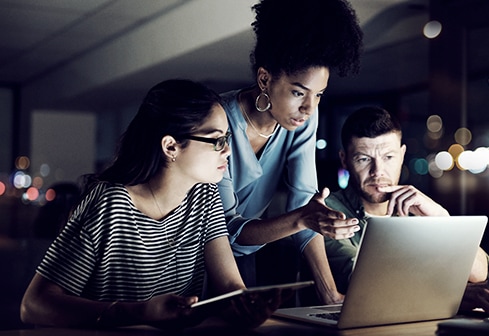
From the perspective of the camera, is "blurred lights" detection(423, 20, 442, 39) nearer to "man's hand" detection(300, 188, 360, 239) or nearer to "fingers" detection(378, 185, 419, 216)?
"fingers" detection(378, 185, 419, 216)

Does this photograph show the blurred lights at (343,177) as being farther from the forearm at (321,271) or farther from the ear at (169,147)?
the ear at (169,147)

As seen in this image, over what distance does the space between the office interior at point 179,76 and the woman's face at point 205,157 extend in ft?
3.39

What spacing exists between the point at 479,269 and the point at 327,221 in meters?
0.70

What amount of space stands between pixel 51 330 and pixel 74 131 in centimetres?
747

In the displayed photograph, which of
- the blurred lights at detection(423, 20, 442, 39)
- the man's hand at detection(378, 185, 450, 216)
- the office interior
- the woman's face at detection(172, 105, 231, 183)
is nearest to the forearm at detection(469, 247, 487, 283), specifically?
the man's hand at detection(378, 185, 450, 216)

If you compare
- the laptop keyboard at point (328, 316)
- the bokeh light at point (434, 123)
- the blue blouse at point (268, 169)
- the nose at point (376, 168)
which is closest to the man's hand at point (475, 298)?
the laptop keyboard at point (328, 316)

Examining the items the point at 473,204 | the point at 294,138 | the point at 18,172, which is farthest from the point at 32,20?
the point at 294,138

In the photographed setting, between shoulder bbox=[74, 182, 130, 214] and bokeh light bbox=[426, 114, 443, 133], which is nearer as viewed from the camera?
shoulder bbox=[74, 182, 130, 214]

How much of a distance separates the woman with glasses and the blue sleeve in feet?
1.39

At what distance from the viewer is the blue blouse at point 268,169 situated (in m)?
2.22

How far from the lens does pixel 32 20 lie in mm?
5750

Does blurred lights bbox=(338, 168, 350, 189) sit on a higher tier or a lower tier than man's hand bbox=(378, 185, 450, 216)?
higher

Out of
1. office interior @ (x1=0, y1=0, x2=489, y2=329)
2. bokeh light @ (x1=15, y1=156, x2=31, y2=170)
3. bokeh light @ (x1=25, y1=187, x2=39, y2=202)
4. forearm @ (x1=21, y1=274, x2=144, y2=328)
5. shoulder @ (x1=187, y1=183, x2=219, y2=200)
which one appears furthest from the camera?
bokeh light @ (x1=15, y1=156, x2=31, y2=170)

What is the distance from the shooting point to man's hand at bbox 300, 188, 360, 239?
1.68 metres
